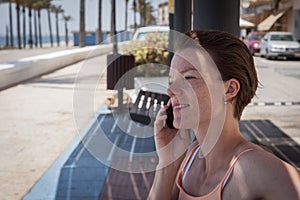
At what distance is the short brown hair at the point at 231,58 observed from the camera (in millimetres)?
1426

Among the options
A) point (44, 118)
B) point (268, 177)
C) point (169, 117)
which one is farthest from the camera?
point (44, 118)

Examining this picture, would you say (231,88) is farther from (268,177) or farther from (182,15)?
(182,15)

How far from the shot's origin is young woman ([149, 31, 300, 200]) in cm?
133

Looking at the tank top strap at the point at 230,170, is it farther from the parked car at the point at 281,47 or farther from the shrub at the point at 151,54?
the parked car at the point at 281,47

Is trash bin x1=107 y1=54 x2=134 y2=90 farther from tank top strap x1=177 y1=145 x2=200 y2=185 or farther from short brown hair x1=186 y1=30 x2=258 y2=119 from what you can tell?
short brown hair x1=186 y1=30 x2=258 y2=119

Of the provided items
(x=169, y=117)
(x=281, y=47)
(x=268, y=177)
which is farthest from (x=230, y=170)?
(x=281, y=47)

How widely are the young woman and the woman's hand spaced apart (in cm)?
17

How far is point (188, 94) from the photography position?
1.47 metres

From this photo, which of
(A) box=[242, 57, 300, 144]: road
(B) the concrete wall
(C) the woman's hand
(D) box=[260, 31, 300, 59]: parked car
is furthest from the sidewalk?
(D) box=[260, 31, 300, 59]: parked car

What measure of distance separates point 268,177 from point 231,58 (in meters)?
0.37

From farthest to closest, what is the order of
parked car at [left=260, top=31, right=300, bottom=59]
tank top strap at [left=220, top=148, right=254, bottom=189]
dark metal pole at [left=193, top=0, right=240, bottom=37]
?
parked car at [left=260, top=31, right=300, bottom=59], dark metal pole at [left=193, top=0, right=240, bottom=37], tank top strap at [left=220, top=148, right=254, bottom=189]

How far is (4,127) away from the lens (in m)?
7.14

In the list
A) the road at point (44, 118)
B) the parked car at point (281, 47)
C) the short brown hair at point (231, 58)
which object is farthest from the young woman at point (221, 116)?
the parked car at point (281, 47)

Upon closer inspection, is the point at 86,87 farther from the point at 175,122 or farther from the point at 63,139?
the point at 63,139
